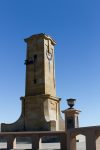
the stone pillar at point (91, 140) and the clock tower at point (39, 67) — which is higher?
the clock tower at point (39, 67)

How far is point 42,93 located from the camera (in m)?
33.4

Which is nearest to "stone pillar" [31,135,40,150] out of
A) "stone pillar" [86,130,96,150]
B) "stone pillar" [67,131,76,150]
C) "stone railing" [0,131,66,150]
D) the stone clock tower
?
"stone railing" [0,131,66,150]

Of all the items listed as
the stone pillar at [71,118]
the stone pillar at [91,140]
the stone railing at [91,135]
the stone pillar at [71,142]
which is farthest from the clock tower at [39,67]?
the stone pillar at [91,140]

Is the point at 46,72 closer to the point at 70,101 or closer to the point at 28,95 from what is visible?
the point at 28,95

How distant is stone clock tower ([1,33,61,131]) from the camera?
107 feet

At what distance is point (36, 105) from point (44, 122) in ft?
7.37

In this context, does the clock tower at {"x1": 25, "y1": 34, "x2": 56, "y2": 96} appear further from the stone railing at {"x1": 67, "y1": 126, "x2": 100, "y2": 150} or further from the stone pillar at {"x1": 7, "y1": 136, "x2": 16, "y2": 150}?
the stone railing at {"x1": 67, "y1": 126, "x2": 100, "y2": 150}

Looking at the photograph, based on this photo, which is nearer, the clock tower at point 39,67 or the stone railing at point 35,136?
the stone railing at point 35,136

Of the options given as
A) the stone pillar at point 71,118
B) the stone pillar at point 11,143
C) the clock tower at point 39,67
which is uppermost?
the clock tower at point 39,67

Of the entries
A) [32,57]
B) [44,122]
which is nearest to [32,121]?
[44,122]

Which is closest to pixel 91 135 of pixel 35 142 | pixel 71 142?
pixel 71 142

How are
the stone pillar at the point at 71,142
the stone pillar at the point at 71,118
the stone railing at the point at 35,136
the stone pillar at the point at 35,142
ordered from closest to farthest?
the stone pillar at the point at 71,142
the stone pillar at the point at 71,118
the stone railing at the point at 35,136
the stone pillar at the point at 35,142

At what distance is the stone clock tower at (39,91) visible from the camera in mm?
32719

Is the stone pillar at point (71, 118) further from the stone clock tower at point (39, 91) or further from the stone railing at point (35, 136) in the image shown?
the stone clock tower at point (39, 91)
